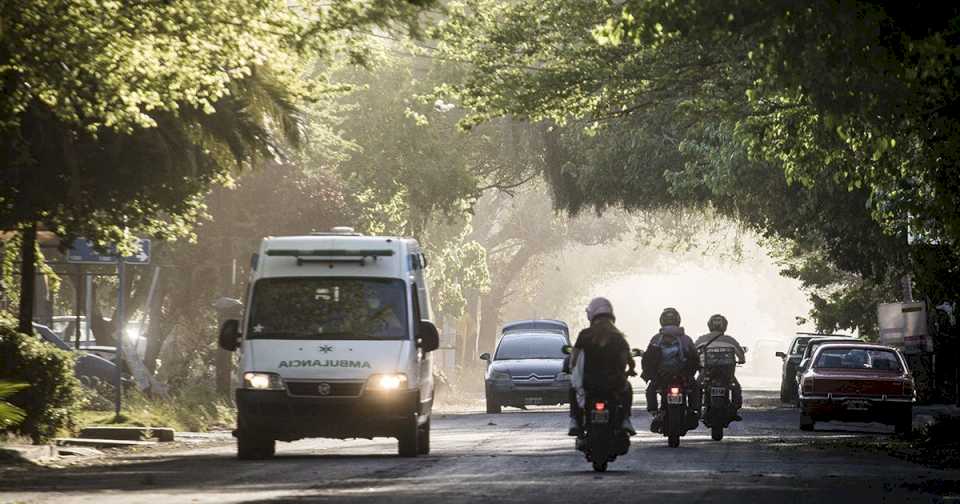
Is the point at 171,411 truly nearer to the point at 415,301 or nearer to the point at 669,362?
the point at 669,362

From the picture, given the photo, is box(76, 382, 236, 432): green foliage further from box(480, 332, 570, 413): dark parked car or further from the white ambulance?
box(480, 332, 570, 413): dark parked car

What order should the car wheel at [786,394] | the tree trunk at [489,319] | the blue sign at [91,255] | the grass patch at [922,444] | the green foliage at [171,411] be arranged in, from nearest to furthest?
the grass patch at [922,444]
the blue sign at [91,255]
the green foliage at [171,411]
the car wheel at [786,394]
the tree trunk at [489,319]

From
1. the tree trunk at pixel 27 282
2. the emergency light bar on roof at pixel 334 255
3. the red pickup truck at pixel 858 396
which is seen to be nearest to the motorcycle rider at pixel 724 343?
the red pickup truck at pixel 858 396

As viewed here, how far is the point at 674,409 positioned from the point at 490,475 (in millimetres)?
6696

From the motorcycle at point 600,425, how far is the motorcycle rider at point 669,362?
5.61m

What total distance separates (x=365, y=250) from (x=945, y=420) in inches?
451

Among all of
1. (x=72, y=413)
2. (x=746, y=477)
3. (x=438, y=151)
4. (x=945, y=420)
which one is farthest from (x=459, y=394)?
(x=746, y=477)

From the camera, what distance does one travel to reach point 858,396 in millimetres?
31391

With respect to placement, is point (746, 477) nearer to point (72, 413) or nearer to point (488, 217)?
point (72, 413)

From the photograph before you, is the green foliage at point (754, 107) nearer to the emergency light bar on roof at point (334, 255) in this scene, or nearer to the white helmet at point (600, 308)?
the white helmet at point (600, 308)

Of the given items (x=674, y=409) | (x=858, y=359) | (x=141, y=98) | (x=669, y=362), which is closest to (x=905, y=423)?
(x=858, y=359)

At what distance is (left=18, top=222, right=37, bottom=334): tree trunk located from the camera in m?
25.4

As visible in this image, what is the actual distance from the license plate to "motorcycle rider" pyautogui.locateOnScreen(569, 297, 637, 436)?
1232cm

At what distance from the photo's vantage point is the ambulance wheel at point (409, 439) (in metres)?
21.7
